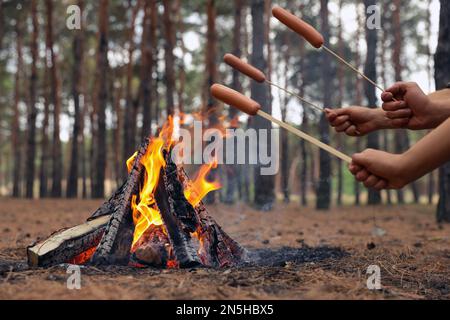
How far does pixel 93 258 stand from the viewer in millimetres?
4316

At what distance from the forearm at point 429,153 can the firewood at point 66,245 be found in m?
3.27

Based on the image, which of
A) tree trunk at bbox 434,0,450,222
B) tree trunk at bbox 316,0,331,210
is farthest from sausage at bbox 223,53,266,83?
tree trunk at bbox 316,0,331,210

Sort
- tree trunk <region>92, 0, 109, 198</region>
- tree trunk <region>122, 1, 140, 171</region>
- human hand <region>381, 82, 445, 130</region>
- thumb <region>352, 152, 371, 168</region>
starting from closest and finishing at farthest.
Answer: thumb <region>352, 152, 371, 168</region>
human hand <region>381, 82, 445, 130</region>
tree trunk <region>92, 0, 109, 198</region>
tree trunk <region>122, 1, 140, 171</region>

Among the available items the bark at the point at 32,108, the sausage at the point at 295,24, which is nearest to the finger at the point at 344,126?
Answer: the sausage at the point at 295,24

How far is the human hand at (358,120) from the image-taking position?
3572mm

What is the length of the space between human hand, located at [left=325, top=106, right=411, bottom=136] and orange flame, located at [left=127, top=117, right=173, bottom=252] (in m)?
1.99

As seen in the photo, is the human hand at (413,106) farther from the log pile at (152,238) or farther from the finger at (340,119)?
the log pile at (152,238)

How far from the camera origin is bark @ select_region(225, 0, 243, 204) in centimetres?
1775

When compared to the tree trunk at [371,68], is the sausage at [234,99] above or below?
below

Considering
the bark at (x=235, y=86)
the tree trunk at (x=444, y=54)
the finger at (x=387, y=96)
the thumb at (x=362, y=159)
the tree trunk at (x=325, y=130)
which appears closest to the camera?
the thumb at (x=362, y=159)

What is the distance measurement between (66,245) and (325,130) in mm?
11639

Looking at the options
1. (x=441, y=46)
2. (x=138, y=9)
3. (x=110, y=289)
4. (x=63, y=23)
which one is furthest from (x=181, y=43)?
(x=110, y=289)

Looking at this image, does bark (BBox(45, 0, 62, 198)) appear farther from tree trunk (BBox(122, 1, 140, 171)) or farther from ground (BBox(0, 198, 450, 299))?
ground (BBox(0, 198, 450, 299))
